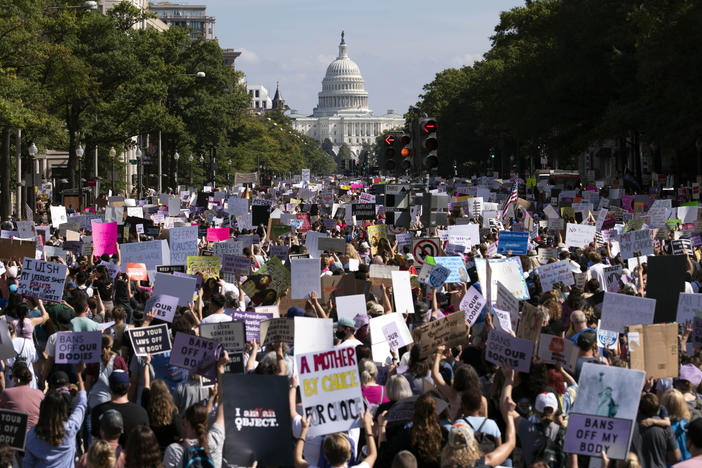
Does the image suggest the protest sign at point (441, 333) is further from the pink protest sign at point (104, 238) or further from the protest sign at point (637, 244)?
the pink protest sign at point (104, 238)

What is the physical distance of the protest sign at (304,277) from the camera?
15664mm

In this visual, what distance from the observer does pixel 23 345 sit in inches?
465

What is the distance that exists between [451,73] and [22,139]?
7776 centimetres

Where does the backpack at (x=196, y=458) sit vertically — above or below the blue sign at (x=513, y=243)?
below

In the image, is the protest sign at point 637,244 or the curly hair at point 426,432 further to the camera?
the protest sign at point 637,244

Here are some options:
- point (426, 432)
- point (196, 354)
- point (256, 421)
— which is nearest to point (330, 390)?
point (256, 421)

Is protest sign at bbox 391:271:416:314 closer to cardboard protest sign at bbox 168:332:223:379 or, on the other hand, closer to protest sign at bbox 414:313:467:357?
protest sign at bbox 414:313:467:357

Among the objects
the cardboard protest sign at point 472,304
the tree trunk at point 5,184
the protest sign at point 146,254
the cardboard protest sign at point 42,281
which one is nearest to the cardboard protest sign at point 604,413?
the cardboard protest sign at point 472,304

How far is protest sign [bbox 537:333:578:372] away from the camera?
32.8ft

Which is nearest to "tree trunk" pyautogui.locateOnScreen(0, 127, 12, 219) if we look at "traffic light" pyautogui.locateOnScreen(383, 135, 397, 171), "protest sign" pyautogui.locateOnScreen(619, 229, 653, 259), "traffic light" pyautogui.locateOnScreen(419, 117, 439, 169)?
"traffic light" pyautogui.locateOnScreen(383, 135, 397, 171)

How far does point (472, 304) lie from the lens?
1288 cm

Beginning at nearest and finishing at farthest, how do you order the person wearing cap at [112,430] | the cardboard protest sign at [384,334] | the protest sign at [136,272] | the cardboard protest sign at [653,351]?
the person wearing cap at [112,430], the cardboard protest sign at [653,351], the cardboard protest sign at [384,334], the protest sign at [136,272]

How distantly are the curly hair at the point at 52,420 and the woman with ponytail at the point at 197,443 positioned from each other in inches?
32.0

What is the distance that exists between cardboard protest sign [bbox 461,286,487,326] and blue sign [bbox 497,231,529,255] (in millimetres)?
6830
